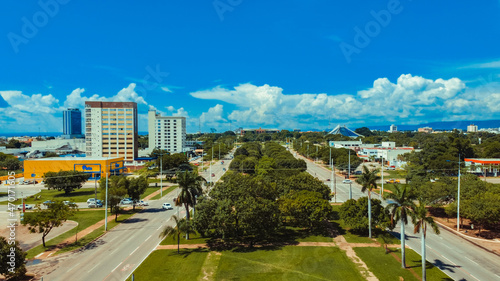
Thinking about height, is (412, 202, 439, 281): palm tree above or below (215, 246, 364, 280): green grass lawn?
above

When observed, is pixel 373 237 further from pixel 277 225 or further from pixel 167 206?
pixel 167 206

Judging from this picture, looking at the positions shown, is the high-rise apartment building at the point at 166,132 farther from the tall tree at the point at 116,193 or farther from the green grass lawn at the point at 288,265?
the green grass lawn at the point at 288,265

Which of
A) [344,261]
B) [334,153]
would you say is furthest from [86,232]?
[334,153]

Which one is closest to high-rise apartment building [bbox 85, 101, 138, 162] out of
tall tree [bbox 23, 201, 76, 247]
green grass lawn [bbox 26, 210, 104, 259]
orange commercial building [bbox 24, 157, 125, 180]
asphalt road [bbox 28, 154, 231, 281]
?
orange commercial building [bbox 24, 157, 125, 180]

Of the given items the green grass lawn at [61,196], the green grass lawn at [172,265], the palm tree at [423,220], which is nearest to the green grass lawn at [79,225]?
the green grass lawn at [61,196]

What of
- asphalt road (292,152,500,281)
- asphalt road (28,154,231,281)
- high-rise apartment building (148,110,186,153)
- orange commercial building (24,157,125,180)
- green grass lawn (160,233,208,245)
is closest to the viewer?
asphalt road (28,154,231,281)

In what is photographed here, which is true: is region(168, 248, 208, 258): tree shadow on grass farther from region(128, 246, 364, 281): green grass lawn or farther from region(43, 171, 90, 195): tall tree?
region(43, 171, 90, 195): tall tree

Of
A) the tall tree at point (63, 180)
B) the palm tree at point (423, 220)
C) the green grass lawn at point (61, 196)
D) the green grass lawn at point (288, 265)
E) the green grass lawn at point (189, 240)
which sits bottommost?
the green grass lawn at point (61, 196)
